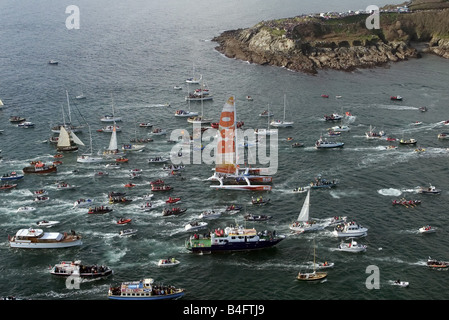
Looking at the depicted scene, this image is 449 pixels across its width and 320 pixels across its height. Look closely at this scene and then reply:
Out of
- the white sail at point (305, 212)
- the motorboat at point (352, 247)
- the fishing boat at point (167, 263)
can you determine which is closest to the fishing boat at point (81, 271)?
the fishing boat at point (167, 263)

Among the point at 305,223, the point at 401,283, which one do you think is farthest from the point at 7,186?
the point at 401,283

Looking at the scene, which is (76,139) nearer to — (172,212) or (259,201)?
(172,212)

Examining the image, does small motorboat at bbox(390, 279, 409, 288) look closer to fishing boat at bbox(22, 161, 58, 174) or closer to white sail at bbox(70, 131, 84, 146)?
fishing boat at bbox(22, 161, 58, 174)

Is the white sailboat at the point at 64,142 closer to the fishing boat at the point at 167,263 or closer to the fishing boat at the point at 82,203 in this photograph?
the fishing boat at the point at 82,203

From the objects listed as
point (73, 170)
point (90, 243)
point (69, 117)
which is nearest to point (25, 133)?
point (69, 117)

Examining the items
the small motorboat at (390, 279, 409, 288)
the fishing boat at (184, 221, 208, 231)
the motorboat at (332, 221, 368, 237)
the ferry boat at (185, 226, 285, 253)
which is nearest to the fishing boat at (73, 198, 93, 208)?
the fishing boat at (184, 221, 208, 231)
